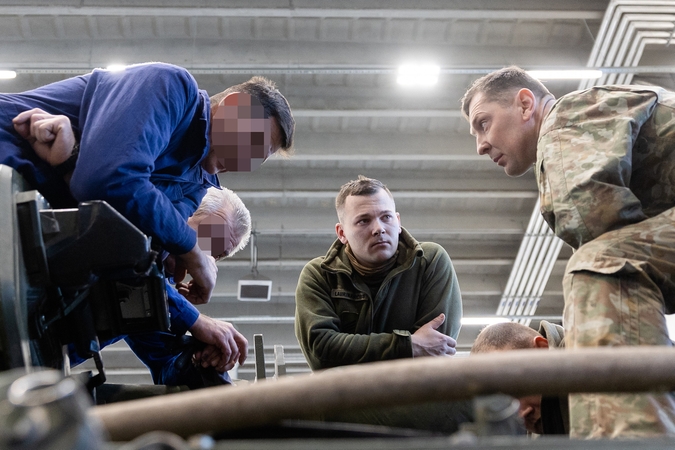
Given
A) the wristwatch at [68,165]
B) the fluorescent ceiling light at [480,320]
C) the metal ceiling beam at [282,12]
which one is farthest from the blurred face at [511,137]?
the fluorescent ceiling light at [480,320]

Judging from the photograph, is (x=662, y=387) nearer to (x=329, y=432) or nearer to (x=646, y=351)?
(x=646, y=351)

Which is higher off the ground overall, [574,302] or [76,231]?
[76,231]

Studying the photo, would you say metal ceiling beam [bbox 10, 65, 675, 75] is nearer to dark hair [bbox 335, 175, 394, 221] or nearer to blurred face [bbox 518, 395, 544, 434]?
dark hair [bbox 335, 175, 394, 221]

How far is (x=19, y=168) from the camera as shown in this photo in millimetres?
1660

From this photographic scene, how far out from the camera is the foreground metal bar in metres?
0.80

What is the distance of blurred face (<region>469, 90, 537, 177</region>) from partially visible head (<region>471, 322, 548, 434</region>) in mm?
572

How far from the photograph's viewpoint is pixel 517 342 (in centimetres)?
243

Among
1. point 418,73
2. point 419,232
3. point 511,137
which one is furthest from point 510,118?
point 419,232

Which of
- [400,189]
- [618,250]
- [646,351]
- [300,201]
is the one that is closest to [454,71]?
[400,189]

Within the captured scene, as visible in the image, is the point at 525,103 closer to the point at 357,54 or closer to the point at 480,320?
the point at 357,54

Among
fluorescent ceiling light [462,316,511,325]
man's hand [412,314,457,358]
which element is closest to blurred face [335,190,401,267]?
man's hand [412,314,457,358]

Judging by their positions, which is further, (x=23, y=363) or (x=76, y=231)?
(x=76, y=231)

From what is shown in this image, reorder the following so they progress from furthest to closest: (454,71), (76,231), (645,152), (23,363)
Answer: (454,71) < (645,152) < (76,231) < (23,363)

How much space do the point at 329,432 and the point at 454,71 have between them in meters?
5.29
